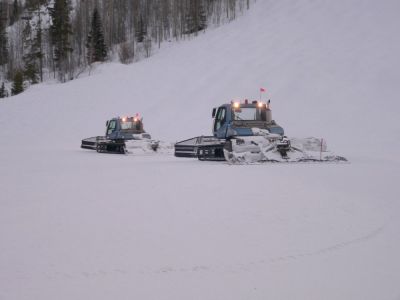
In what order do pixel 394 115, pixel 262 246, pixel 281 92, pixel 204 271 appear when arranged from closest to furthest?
pixel 204 271 < pixel 262 246 < pixel 394 115 < pixel 281 92

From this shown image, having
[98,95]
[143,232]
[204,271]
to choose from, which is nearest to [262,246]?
[204,271]

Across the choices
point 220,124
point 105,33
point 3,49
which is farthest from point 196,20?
point 220,124

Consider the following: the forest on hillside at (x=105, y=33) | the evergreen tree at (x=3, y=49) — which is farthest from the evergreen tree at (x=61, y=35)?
the evergreen tree at (x=3, y=49)

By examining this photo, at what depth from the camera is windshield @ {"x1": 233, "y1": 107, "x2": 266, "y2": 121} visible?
49.8 feet

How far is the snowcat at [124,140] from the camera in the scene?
60.1 ft

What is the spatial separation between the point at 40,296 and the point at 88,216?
2.42 metres

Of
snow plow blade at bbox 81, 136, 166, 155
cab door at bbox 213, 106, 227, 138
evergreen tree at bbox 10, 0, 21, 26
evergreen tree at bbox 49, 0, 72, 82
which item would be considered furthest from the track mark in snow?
evergreen tree at bbox 10, 0, 21, 26

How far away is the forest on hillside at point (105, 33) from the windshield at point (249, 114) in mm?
40444

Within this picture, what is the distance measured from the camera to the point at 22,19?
3381 inches

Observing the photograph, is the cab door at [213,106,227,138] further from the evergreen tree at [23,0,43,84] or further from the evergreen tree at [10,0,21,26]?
the evergreen tree at [10,0,21,26]

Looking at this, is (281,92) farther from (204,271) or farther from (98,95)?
(204,271)

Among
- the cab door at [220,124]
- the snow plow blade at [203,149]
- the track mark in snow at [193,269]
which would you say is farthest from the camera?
the cab door at [220,124]

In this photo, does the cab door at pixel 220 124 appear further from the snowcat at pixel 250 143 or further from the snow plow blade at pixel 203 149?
the snow plow blade at pixel 203 149

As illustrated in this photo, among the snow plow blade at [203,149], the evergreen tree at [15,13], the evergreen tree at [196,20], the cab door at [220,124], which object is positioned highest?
the evergreen tree at [15,13]
